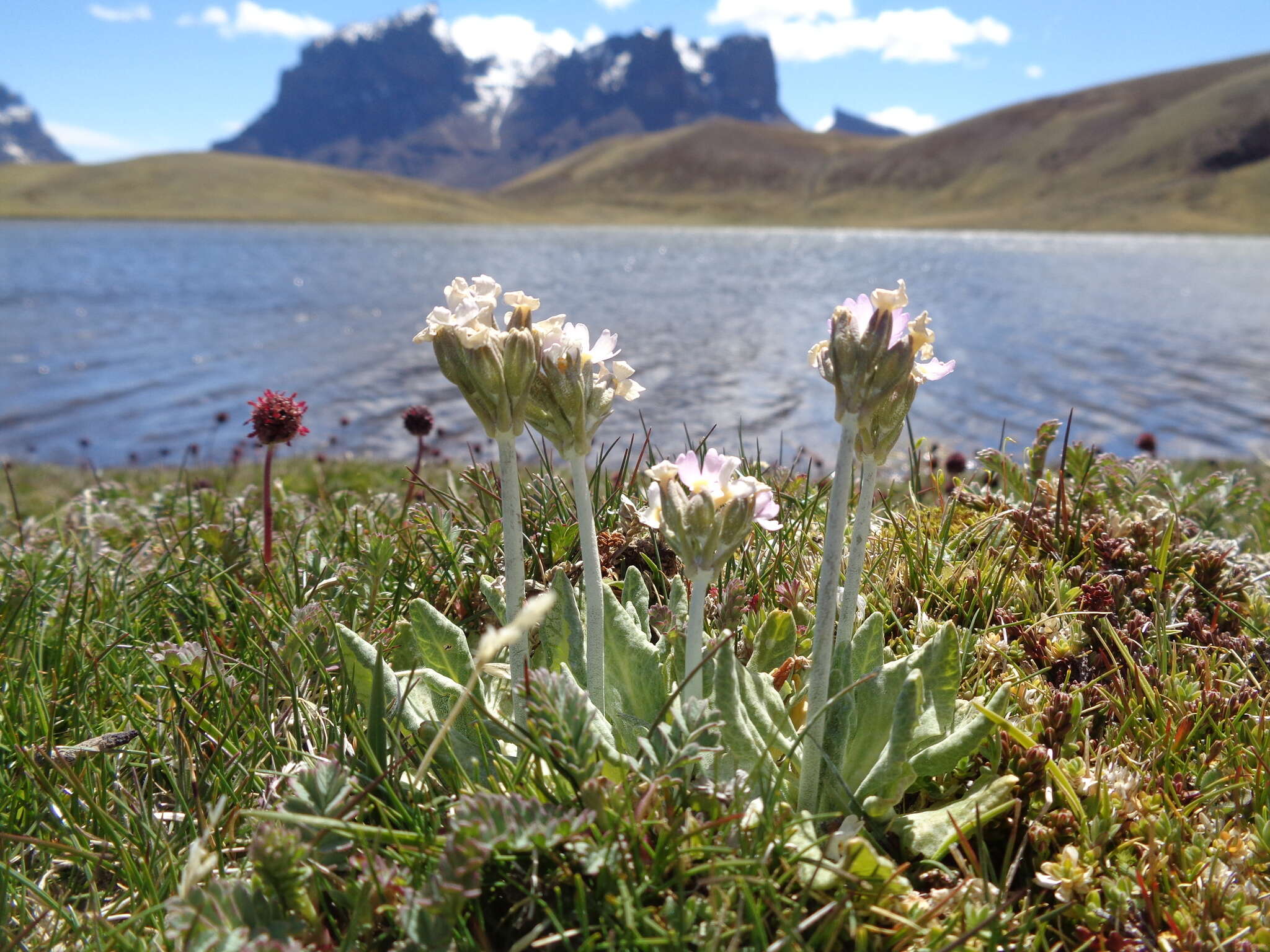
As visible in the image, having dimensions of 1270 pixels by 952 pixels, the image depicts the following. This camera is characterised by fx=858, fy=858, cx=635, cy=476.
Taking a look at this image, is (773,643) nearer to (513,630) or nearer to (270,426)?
Answer: (513,630)

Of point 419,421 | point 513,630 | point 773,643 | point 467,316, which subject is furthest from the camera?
point 419,421

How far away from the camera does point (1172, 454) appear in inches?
586

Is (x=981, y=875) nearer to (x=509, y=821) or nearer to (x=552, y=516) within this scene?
(x=509, y=821)

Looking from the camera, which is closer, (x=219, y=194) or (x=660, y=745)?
(x=660, y=745)

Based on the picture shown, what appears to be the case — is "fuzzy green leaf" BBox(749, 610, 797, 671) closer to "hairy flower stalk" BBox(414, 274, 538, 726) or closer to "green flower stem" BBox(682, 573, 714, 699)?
"green flower stem" BBox(682, 573, 714, 699)

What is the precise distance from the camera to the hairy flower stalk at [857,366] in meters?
1.60

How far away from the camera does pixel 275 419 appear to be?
141 inches

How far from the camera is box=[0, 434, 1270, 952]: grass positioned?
1.70 m

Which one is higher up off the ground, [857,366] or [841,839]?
[857,366]

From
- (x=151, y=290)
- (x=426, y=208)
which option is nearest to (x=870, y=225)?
(x=426, y=208)

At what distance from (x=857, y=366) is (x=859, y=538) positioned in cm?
42

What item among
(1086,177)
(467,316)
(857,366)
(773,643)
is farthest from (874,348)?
(1086,177)

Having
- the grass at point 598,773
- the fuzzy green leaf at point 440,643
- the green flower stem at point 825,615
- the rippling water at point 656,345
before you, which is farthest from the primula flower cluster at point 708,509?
the rippling water at point 656,345

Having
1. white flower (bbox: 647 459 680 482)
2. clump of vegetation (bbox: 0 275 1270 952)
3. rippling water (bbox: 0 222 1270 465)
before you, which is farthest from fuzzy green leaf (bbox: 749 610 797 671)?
rippling water (bbox: 0 222 1270 465)
